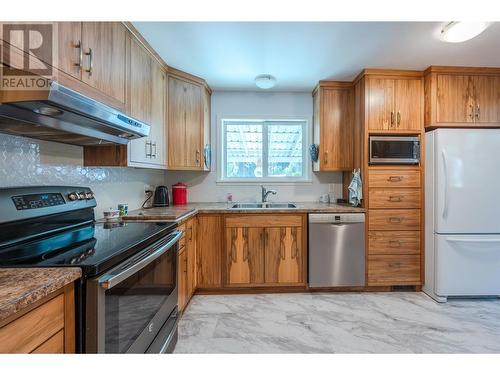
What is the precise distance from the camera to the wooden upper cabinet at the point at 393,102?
2.76 m

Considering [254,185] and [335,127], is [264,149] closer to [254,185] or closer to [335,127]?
[254,185]

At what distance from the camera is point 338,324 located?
213 cm

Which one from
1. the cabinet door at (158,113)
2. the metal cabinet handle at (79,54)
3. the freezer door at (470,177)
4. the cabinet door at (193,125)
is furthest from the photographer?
the cabinet door at (193,125)

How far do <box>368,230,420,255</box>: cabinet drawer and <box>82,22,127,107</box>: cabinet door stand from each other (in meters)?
2.70

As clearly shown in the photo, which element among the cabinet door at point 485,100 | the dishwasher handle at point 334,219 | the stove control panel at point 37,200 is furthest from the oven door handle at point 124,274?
the cabinet door at point 485,100

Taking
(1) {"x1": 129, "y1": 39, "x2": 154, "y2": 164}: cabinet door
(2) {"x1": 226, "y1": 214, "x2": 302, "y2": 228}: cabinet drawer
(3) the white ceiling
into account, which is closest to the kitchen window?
(3) the white ceiling

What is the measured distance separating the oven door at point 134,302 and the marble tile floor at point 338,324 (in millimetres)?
514

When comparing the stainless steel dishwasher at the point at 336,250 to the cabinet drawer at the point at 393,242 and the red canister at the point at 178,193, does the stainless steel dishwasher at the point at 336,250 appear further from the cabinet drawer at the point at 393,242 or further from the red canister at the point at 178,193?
the red canister at the point at 178,193

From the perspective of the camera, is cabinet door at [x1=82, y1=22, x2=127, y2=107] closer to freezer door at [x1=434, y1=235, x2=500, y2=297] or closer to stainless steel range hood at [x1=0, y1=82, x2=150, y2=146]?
stainless steel range hood at [x1=0, y1=82, x2=150, y2=146]

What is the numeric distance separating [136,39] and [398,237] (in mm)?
3143

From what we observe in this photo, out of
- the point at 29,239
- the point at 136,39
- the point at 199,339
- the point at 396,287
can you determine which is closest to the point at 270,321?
the point at 199,339

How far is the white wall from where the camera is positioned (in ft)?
11.2
